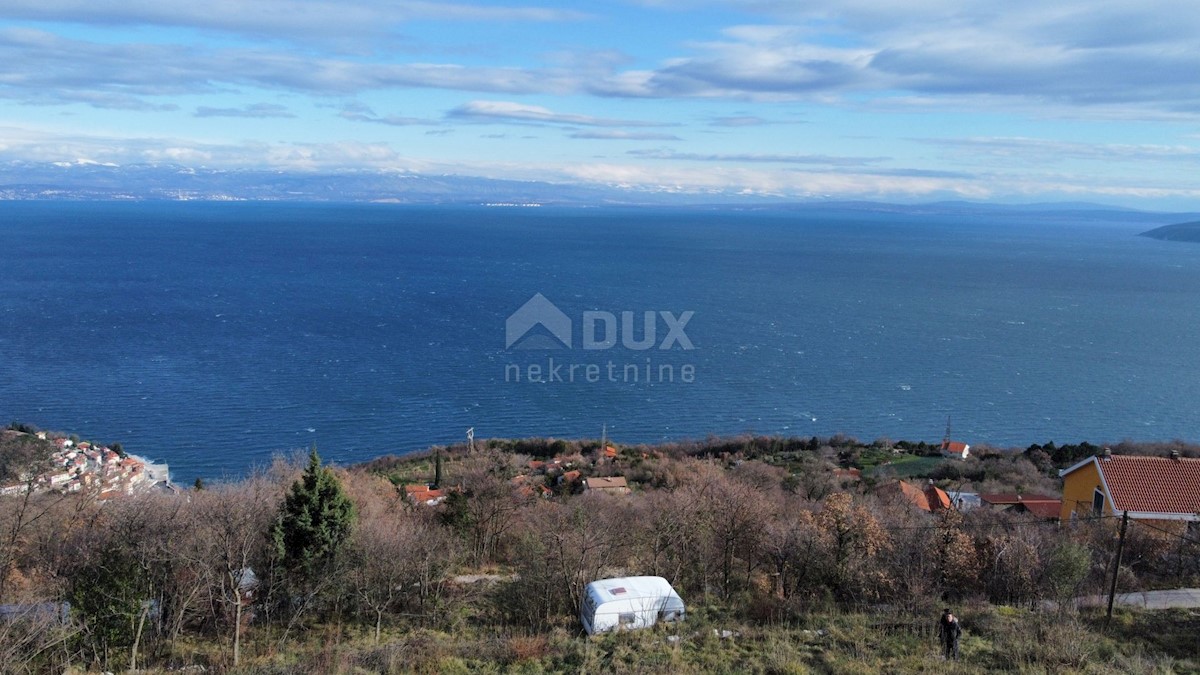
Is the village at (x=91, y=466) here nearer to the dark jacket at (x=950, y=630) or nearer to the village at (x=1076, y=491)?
the village at (x=1076, y=491)

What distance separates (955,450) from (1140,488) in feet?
54.4

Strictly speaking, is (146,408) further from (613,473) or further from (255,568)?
(255,568)

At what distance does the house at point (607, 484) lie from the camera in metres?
23.9

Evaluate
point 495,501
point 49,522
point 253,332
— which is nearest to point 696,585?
point 495,501

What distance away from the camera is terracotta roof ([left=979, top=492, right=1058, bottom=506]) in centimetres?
2158

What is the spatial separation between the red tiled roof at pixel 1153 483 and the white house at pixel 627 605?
10730 millimetres

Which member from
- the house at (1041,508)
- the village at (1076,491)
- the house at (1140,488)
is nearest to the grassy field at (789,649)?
the village at (1076,491)

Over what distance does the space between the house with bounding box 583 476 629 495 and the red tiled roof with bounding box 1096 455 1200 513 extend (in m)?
12.2

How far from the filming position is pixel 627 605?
11484mm

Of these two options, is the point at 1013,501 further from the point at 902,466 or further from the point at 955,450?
the point at 955,450

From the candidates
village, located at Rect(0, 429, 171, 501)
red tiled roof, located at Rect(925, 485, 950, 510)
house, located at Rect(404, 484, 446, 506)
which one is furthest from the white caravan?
village, located at Rect(0, 429, 171, 501)

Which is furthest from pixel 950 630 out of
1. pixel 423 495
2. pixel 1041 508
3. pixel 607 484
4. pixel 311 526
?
pixel 607 484

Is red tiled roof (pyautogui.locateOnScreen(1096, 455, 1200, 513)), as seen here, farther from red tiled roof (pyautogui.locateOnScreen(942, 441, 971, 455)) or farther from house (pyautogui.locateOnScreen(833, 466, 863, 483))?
red tiled roof (pyautogui.locateOnScreen(942, 441, 971, 455))

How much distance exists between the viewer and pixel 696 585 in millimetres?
14273
